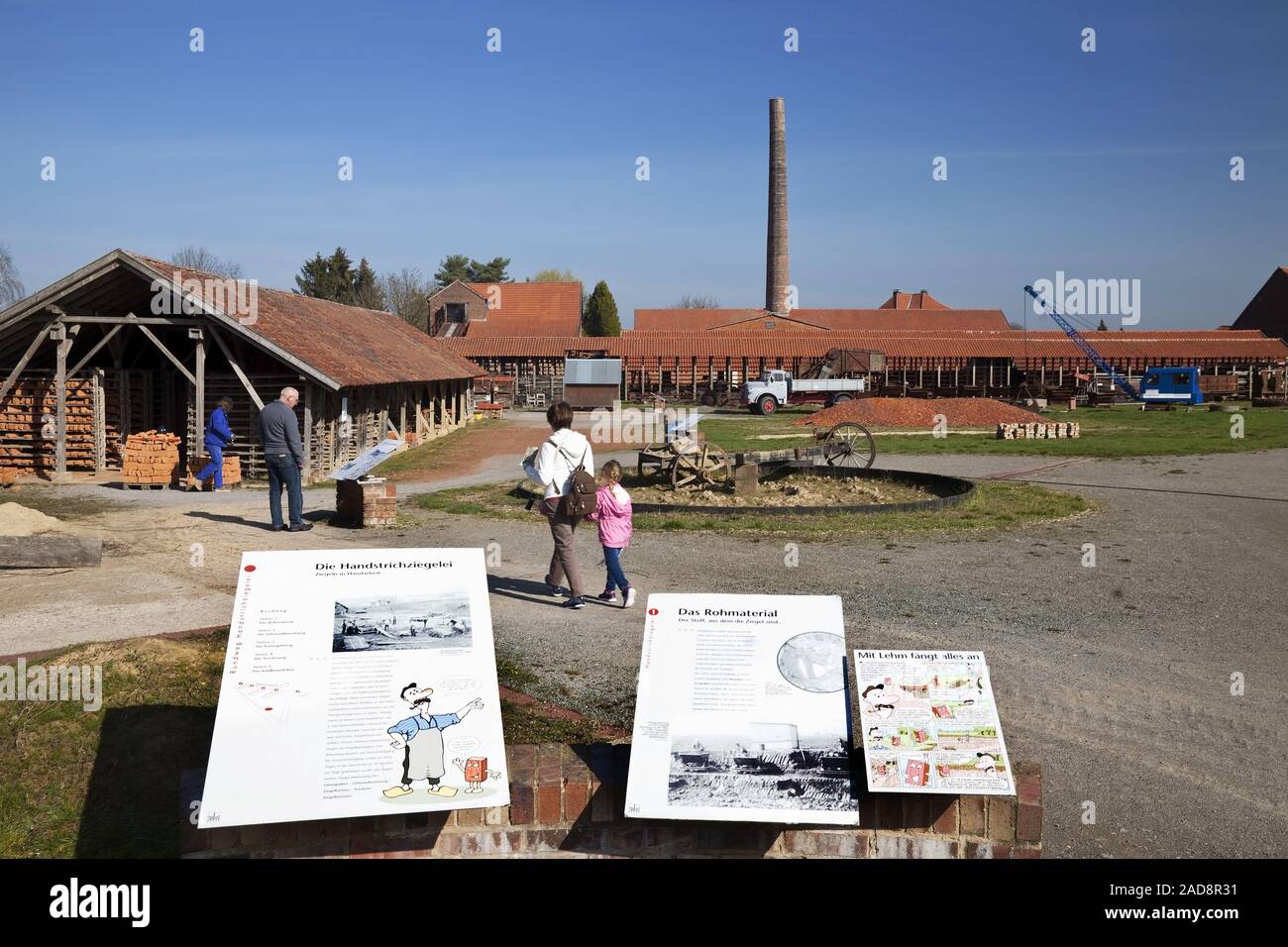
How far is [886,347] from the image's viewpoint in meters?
56.5

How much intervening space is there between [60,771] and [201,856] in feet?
6.47

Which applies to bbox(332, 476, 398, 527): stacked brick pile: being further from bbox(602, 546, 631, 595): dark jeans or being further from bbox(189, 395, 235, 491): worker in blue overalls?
bbox(602, 546, 631, 595): dark jeans

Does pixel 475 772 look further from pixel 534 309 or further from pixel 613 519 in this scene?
pixel 534 309

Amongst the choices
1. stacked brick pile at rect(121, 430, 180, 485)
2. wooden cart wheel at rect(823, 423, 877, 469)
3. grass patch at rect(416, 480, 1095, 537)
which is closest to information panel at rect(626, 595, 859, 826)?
grass patch at rect(416, 480, 1095, 537)

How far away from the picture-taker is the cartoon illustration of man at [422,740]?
11.4 ft

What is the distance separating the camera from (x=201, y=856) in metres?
3.64

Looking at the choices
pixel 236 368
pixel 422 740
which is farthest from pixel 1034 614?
pixel 236 368

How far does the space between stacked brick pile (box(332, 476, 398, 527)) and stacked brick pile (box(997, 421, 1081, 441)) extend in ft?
70.9

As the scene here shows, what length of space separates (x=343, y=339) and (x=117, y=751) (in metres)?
21.3

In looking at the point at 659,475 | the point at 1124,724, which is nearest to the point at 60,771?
the point at 1124,724

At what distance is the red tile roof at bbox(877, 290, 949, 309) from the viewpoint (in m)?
77.0

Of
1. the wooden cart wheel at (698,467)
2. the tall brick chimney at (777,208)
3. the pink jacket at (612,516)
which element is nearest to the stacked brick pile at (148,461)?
the wooden cart wheel at (698,467)

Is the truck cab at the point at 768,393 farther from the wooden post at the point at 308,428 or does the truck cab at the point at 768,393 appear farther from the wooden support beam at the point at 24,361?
the wooden support beam at the point at 24,361
